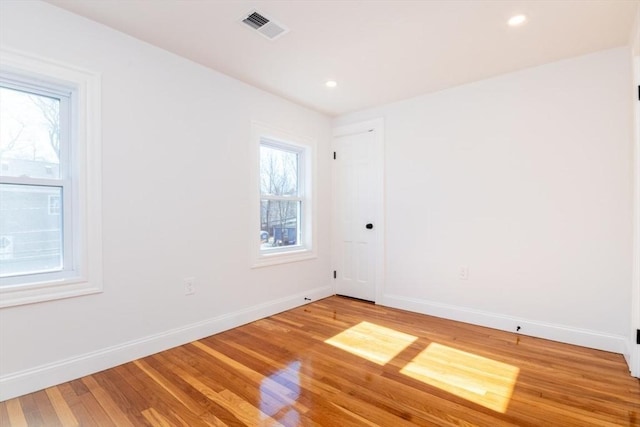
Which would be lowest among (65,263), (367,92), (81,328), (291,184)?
(81,328)

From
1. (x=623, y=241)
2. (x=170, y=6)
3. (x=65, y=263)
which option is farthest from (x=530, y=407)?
(x=170, y=6)

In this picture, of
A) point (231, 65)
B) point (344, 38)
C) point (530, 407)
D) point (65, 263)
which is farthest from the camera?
point (231, 65)

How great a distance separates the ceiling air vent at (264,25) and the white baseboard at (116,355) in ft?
8.19

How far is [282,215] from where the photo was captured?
390 centimetres

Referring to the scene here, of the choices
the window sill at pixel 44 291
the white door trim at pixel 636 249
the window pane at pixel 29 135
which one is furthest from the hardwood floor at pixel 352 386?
the window pane at pixel 29 135

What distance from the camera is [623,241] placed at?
99.4 inches

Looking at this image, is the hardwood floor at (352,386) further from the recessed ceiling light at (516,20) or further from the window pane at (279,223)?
the recessed ceiling light at (516,20)

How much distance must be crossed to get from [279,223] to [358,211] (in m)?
1.08

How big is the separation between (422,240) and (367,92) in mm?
1793

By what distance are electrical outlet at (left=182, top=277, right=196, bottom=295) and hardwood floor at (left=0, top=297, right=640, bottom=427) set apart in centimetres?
44

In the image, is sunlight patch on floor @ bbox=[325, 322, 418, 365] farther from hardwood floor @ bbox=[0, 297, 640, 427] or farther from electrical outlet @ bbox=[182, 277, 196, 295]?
electrical outlet @ bbox=[182, 277, 196, 295]

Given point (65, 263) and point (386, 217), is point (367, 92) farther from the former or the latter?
point (65, 263)

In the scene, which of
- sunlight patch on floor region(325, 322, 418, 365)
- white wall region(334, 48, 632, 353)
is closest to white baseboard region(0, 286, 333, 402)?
sunlight patch on floor region(325, 322, 418, 365)

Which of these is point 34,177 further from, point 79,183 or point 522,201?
point 522,201
